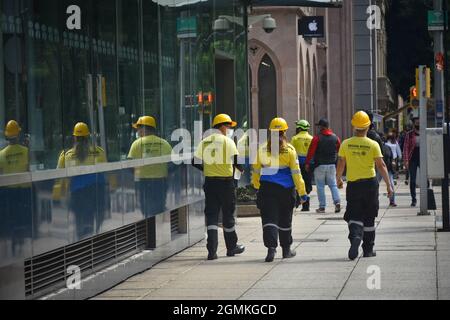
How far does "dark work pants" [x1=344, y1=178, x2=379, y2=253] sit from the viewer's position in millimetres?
15773

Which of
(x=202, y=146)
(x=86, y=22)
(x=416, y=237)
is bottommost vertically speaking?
(x=416, y=237)

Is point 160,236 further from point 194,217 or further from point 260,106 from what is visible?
point 260,106

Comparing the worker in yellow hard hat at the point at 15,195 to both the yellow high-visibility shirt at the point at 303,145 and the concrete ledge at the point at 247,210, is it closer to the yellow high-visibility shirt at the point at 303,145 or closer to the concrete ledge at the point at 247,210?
the concrete ledge at the point at 247,210

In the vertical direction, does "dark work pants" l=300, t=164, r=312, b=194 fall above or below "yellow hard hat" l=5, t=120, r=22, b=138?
below

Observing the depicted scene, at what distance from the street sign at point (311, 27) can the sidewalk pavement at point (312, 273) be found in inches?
727

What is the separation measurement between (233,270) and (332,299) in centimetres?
318

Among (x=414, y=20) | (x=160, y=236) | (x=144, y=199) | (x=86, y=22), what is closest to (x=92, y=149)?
(x=86, y=22)

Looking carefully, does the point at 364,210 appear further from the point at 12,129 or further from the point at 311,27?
the point at 311,27

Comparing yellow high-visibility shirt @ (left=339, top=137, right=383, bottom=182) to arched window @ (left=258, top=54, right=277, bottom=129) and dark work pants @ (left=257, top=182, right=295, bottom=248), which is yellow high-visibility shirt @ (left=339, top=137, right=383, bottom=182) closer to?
dark work pants @ (left=257, top=182, right=295, bottom=248)

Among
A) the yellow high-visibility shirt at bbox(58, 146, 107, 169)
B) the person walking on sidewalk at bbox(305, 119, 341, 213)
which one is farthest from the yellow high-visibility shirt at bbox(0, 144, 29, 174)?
the person walking on sidewalk at bbox(305, 119, 341, 213)

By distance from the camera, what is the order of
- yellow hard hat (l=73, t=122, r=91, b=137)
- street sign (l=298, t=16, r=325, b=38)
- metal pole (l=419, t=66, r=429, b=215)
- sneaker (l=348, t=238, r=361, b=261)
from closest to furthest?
yellow hard hat (l=73, t=122, r=91, b=137) < sneaker (l=348, t=238, r=361, b=261) < metal pole (l=419, t=66, r=429, b=215) < street sign (l=298, t=16, r=325, b=38)

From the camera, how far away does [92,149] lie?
1284 cm

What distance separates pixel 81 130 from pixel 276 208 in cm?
427

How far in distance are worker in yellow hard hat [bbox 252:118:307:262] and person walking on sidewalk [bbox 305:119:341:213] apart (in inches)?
338
